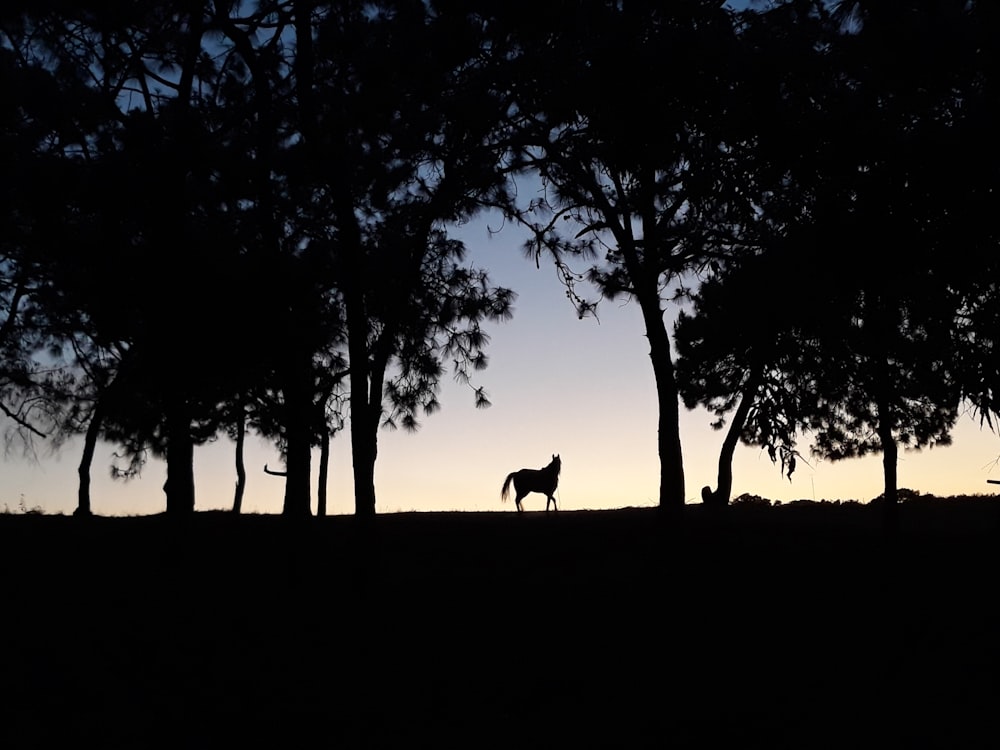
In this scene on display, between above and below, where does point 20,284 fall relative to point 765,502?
above

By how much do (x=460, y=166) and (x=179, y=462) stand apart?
5963 millimetres

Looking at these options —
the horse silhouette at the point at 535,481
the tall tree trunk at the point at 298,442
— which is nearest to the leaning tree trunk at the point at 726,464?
the horse silhouette at the point at 535,481

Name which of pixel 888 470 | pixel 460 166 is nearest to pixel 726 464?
pixel 888 470

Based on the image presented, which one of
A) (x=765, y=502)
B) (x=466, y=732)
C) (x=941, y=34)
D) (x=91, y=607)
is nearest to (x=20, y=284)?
(x=91, y=607)

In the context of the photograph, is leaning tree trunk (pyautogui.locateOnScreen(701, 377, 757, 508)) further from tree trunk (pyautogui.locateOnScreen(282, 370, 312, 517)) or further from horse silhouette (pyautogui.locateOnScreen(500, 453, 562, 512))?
tree trunk (pyautogui.locateOnScreen(282, 370, 312, 517))

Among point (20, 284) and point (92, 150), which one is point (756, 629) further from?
point (20, 284)

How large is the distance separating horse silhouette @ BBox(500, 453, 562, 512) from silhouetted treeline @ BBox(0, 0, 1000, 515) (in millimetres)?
8347

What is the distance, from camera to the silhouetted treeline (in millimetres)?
12508

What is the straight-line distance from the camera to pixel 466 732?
891 centimetres

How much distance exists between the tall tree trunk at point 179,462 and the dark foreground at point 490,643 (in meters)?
0.32

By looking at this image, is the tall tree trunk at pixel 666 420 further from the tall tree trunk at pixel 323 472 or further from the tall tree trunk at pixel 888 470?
the tall tree trunk at pixel 323 472

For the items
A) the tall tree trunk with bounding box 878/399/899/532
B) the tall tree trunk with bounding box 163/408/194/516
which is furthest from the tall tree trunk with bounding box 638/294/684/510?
the tall tree trunk with bounding box 163/408/194/516

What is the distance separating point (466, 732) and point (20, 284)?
1533 centimetres

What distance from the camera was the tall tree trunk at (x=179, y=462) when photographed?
48.3ft
